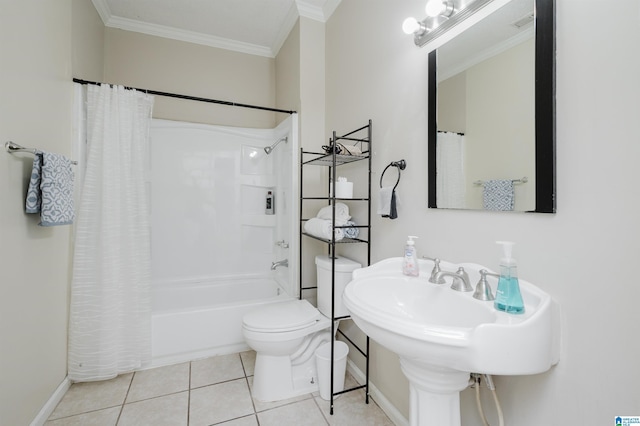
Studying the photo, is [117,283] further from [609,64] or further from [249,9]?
[609,64]

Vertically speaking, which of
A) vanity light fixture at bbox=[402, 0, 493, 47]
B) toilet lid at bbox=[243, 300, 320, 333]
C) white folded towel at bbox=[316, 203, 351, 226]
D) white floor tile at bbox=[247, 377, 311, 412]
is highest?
vanity light fixture at bbox=[402, 0, 493, 47]

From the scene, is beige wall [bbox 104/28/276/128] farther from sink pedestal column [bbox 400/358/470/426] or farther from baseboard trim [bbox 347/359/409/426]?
sink pedestal column [bbox 400/358/470/426]

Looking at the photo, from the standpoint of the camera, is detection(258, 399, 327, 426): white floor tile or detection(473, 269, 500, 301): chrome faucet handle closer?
detection(473, 269, 500, 301): chrome faucet handle

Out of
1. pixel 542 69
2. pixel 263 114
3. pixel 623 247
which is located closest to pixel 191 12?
pixel 263 114

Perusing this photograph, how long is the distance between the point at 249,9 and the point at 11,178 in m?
2.04

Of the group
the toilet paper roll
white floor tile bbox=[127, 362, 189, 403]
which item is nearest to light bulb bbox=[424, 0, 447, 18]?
the toilet paper roll

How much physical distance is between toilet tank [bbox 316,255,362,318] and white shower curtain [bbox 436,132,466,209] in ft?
2.42

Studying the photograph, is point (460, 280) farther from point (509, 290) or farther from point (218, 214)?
point (218, 214)

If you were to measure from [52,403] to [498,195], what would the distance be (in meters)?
2.45

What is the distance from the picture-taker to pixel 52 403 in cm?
159

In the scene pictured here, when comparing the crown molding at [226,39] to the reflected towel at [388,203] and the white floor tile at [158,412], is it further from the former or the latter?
the white floor tile at [158,412]

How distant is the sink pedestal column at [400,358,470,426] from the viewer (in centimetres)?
91

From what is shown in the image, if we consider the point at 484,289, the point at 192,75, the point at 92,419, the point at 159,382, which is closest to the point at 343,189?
the point at 484,289

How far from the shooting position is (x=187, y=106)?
2797 mm
